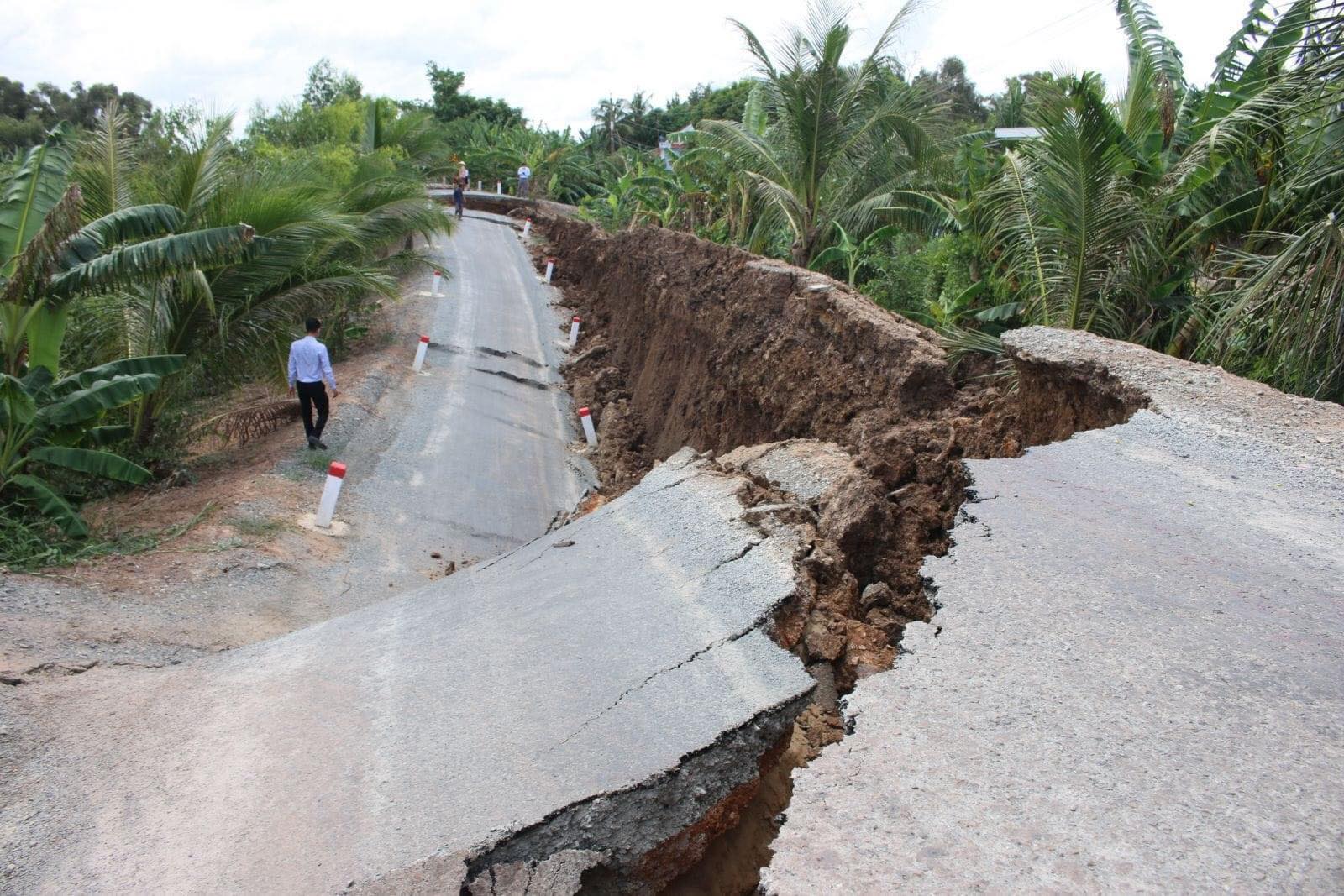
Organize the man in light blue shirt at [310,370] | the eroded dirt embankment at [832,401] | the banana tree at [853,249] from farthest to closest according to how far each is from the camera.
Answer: the banana tree at [853,249] → the man in light blue shirt at [310,370] → the eroded dirt embankment at [832,401]

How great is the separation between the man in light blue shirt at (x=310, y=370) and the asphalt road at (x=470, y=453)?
3.31 ft

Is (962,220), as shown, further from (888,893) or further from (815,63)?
(888,893)

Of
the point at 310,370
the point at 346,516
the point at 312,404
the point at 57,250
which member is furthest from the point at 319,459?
the point at 57,250

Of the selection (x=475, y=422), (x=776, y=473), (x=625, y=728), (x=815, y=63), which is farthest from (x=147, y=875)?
(x=815, y=63)

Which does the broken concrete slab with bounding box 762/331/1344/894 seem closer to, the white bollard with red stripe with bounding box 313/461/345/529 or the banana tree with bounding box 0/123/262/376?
the white bollard with red stripe with bounding box 313/461/345/529

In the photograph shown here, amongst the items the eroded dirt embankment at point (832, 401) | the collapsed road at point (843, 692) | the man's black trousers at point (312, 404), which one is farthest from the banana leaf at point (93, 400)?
the eroded dirt embankment at point (832, 401)

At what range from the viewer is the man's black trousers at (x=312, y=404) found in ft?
41.2

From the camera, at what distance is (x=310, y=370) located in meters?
12.4

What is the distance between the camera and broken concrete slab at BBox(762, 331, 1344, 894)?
315 centimetres

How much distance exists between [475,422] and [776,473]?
381 inches

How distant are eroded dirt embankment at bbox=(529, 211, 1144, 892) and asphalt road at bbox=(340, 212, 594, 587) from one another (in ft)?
3.13

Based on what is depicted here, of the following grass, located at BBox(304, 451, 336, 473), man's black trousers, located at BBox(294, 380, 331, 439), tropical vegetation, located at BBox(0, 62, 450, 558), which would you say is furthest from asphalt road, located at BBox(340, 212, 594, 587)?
tropical vegetation, located at BBox(0, 62, 450, 558)

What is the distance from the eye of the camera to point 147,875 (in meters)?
4.62

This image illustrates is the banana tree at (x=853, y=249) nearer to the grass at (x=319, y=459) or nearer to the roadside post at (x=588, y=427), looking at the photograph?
the roadside post at (x=588, y=427)
